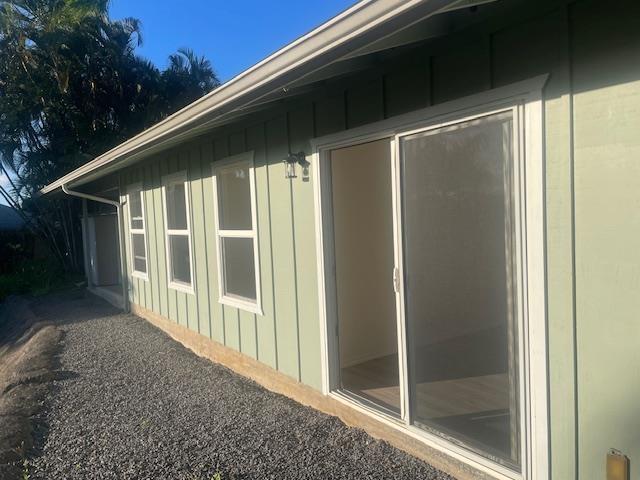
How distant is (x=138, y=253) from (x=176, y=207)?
2.34 m

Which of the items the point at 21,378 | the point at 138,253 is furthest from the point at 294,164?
the point at 138,253

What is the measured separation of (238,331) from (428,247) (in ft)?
9.19

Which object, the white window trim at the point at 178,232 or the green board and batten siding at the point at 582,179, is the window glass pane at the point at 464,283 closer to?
the green board and batten siding at the point at 582,179

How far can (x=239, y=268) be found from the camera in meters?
5.35

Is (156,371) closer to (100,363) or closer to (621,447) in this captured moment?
(100,363)

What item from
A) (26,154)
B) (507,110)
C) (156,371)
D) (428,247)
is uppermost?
(26,154)

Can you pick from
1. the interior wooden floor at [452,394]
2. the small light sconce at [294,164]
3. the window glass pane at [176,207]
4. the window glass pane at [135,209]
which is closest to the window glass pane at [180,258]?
the window glass pane at [176,207]

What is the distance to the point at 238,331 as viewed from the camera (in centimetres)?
535

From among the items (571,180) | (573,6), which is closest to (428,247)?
(571,180)

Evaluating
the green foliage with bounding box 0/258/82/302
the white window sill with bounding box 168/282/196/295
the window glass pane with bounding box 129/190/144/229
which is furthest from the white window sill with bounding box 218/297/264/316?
the green foliage with bounding box 0/258/82/302

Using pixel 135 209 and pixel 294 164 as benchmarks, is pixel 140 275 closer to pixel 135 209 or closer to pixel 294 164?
pixel 135 209

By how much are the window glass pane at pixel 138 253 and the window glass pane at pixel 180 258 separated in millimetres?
1425

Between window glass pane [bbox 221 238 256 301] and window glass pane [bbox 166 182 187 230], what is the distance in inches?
54.9

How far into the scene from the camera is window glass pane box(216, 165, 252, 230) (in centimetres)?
506
